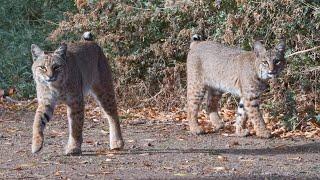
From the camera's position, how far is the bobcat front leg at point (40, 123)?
877 centimetres

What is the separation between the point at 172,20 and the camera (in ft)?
45.3

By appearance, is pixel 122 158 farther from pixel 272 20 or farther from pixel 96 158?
pixel 272 20

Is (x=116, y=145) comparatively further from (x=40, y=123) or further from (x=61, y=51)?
(x=61, y=51)

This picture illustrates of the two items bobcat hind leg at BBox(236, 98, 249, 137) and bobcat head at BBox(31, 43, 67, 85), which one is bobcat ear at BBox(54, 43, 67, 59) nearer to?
bobcat head at BBox(31, 43, 67, 85)

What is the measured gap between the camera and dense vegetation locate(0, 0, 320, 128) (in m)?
12.1

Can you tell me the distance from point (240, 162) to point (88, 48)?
228cm

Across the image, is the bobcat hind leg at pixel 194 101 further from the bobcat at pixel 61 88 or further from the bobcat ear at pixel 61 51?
the bobcat ear at pixel 61 51

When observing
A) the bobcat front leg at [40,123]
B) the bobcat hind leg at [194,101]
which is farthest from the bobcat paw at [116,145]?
the bobcat hind leg at [194,101]

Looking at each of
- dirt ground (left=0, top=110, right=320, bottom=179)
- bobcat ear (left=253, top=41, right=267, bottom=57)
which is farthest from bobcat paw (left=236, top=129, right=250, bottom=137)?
bobcat ear (left=253, top=41, right=267, bottom=57)

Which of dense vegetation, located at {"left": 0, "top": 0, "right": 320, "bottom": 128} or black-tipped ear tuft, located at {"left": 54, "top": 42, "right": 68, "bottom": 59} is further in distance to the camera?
dense vegetation, located at {"left": 0, "top": 0, "right": 320, "bottom": 128}

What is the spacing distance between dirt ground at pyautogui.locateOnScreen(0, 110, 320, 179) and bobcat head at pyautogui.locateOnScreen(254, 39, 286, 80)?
82 centimetres

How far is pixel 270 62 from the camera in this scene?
1048 cm

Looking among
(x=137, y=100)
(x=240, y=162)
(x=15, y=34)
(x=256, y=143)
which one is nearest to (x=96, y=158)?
(x=240, y=162)

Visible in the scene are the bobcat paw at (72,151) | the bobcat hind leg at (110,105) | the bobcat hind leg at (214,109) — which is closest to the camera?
the bobcat paw at (72,151)
